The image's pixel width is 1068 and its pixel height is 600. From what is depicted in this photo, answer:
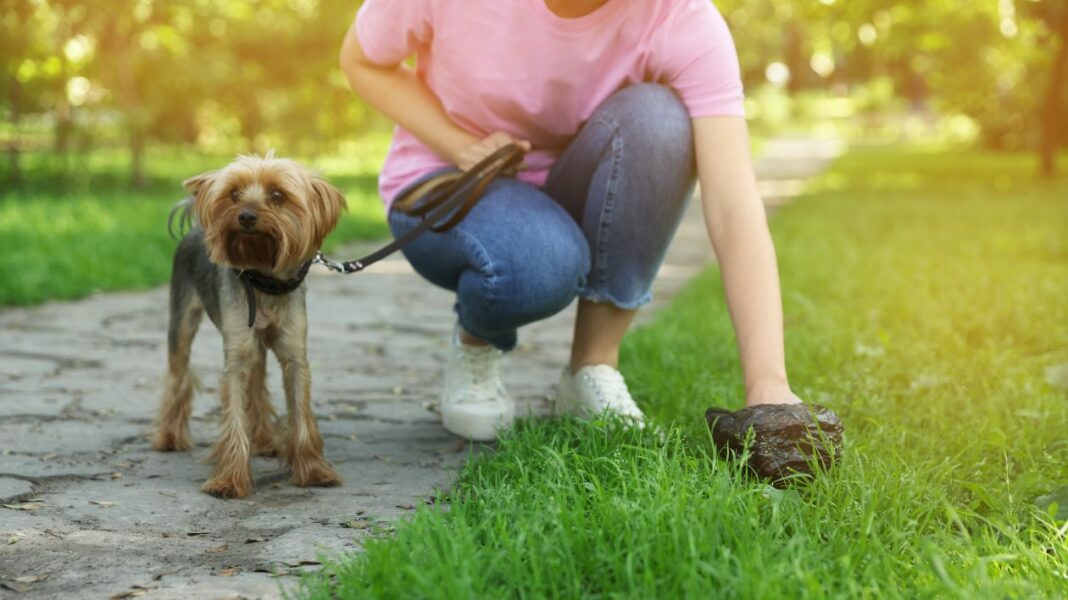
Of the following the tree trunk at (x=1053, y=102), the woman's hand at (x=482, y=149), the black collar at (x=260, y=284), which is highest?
the woman's hand at (x=482, y=149)

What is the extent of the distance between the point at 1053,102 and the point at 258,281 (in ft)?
48.2

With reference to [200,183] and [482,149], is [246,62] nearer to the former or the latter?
[482,149]

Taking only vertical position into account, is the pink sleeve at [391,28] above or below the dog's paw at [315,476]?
above

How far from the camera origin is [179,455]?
3.54m

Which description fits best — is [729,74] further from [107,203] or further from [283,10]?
[283,10]

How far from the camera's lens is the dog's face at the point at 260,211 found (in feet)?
9.78

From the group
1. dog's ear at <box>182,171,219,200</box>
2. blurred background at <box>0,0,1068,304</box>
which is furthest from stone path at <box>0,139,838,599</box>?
blurred background at <box>0,0,1068,304</box>

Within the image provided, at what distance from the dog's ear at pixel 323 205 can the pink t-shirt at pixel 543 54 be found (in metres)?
0.64

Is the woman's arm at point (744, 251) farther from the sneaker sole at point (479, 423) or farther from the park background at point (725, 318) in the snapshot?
the sneaker sole at point (479, 423)

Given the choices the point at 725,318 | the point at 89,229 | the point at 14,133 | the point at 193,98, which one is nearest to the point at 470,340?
the point at 725,318

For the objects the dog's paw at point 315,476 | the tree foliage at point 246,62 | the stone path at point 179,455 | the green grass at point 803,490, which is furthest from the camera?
the tree foliage at point 246,62

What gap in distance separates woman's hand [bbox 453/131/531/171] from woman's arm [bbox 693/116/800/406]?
534 millimetres

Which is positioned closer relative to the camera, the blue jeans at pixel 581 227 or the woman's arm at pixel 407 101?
the blue jeans at pixel 581 227

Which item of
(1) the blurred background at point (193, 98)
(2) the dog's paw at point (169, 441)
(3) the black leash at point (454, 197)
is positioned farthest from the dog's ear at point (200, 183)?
(1) the blurred background at point (193, 98)
